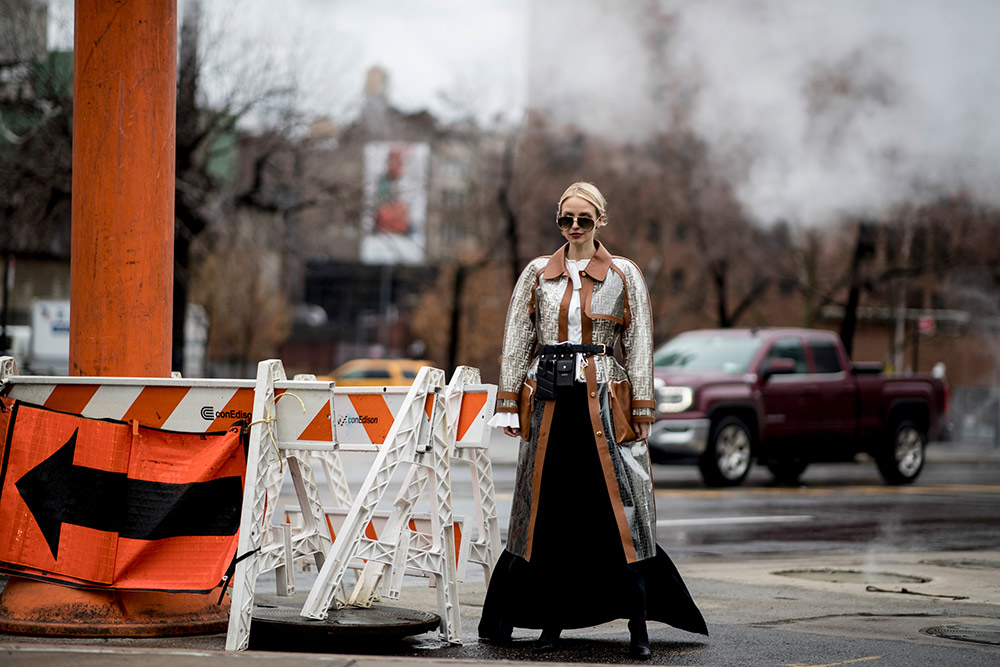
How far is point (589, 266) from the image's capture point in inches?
234

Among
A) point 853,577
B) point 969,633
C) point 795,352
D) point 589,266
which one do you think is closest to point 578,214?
point 589,266

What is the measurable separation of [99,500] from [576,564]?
82.2 inches

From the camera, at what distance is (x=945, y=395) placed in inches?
767

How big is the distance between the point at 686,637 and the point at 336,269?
10214 centimetres

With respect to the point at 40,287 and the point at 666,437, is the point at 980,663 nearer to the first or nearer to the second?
the point at 666,437

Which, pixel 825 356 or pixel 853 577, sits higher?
pixel 825 356

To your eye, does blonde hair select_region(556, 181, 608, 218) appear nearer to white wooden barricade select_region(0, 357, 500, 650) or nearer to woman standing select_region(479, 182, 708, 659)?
woman standing select_region(479, 182, 708, 659)

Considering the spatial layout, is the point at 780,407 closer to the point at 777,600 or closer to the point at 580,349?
the point at 777,600

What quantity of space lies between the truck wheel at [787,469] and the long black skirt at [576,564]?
1276cm

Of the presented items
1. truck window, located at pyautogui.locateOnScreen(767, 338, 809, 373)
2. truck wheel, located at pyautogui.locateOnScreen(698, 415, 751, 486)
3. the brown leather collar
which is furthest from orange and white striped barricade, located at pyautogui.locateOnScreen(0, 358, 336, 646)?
truck window, located at pyautogui.locateOnScreen(767, 338, 809, 373)

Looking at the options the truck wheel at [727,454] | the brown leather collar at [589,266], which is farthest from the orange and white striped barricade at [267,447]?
the truck wheel at [727,454]

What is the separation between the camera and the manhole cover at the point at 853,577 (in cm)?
828

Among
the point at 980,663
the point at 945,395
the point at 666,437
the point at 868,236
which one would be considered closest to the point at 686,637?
the point at 980,663

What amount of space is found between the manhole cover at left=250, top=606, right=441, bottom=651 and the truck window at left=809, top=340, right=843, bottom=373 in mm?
12827
